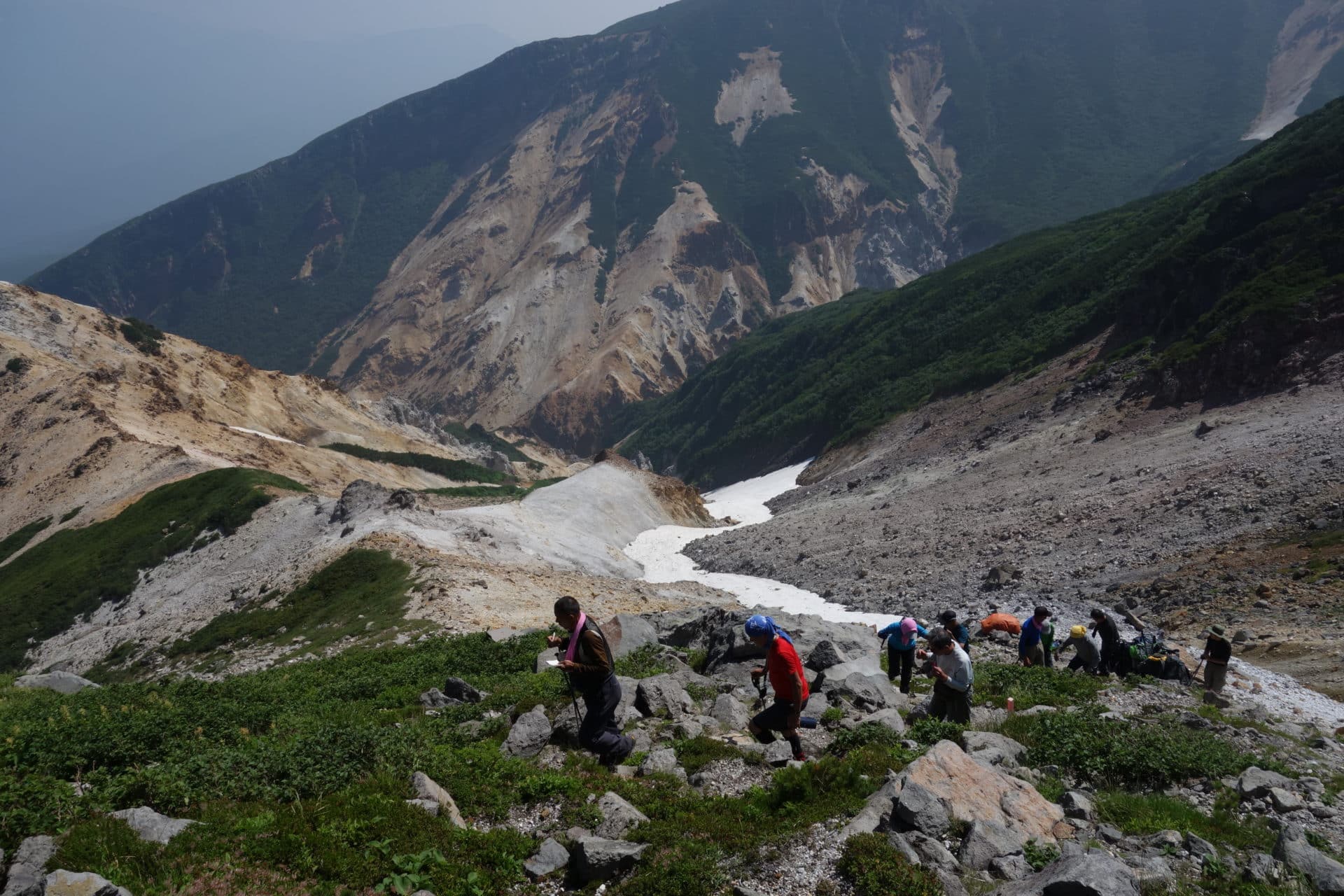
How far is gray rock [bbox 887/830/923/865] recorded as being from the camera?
737 centimetres

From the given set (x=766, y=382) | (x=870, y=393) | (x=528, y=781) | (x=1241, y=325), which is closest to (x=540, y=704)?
(x=528, y=781)

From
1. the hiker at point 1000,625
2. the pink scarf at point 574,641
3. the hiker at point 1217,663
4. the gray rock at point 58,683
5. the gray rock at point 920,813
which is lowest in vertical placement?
Answer: the hiker at point 1000,625

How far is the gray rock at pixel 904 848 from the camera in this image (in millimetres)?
7371

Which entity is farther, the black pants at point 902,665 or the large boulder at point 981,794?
the black pants at point 902,665

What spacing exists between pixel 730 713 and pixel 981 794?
4983 millimetres

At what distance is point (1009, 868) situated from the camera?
7453 mm

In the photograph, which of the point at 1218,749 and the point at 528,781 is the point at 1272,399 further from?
the point at 528,781

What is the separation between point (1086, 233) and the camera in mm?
107375

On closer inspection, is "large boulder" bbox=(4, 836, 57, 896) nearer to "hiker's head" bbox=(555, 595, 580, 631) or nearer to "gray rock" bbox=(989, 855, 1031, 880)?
"hiker's head" bbox=(555, 595, 580, 631)

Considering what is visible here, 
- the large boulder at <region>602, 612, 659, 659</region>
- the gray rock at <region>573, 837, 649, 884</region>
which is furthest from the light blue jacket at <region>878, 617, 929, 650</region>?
the gray rock at <region>573, 837, 649, 884</region>

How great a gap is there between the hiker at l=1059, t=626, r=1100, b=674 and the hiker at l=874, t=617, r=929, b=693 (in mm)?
4169

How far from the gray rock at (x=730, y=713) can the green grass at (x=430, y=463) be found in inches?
2795

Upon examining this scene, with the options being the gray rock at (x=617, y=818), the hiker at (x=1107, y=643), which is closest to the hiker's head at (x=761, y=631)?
the gray rock at (x=617, y=818)

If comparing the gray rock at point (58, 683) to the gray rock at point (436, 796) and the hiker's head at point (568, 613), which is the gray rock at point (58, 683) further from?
the hiker's head at point (568, 613)
